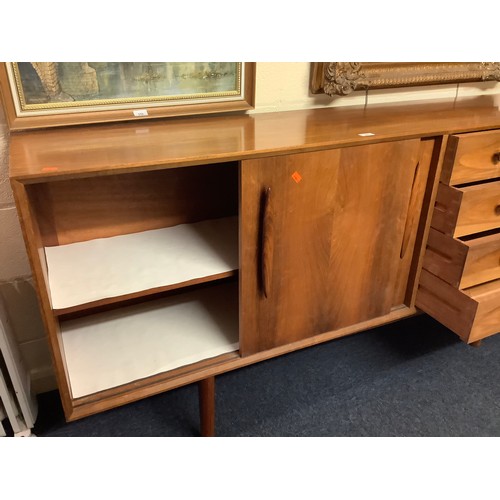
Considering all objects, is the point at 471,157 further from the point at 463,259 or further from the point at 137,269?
the point at 137,269

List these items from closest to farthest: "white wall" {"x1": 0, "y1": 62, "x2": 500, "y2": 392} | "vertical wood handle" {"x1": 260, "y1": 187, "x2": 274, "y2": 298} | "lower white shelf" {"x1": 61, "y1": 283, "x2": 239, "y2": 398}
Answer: "vertical wood handle" {"x1": 260, "y1": 187, "x2": 274, "y2": 298} < "lower white shelf" {"x1": 61, "y1": 283, "x2": 239, "y2": 398} < "white wall" {"x1": 0, "y1": 62, "x2": 500, "y2": 392}

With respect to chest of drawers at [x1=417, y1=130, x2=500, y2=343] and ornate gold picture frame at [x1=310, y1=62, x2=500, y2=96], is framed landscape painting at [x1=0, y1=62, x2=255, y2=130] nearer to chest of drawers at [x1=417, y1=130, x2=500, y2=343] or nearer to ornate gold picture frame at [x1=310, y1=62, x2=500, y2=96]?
ornate gold picture frame at [x1=310, y1=62, x2=500, y2=96]

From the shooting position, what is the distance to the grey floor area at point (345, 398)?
1.30m

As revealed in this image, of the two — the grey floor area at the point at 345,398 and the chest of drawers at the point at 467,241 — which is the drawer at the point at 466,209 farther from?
the grey floor area at the point at 345,398

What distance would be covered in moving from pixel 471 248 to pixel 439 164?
8.5 inches

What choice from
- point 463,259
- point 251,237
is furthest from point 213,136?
point 463,259

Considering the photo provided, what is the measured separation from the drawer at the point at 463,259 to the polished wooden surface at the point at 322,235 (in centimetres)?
8

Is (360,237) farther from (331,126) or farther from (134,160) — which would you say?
(134,160)

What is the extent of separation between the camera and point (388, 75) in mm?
1402

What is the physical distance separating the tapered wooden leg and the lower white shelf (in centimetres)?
8

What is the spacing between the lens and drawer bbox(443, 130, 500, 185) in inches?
43.5

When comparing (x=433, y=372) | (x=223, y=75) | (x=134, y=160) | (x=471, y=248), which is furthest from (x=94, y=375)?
(x=433, y=372)

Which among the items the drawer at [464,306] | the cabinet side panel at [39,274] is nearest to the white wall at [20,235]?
the cabinet side panel at [39,274]

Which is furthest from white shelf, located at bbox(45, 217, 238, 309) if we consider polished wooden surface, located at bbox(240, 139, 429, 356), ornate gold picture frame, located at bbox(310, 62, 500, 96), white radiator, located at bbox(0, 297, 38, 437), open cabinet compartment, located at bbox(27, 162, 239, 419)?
ornate gold picture frame, located at bbox(310, 62, 500, 96)
